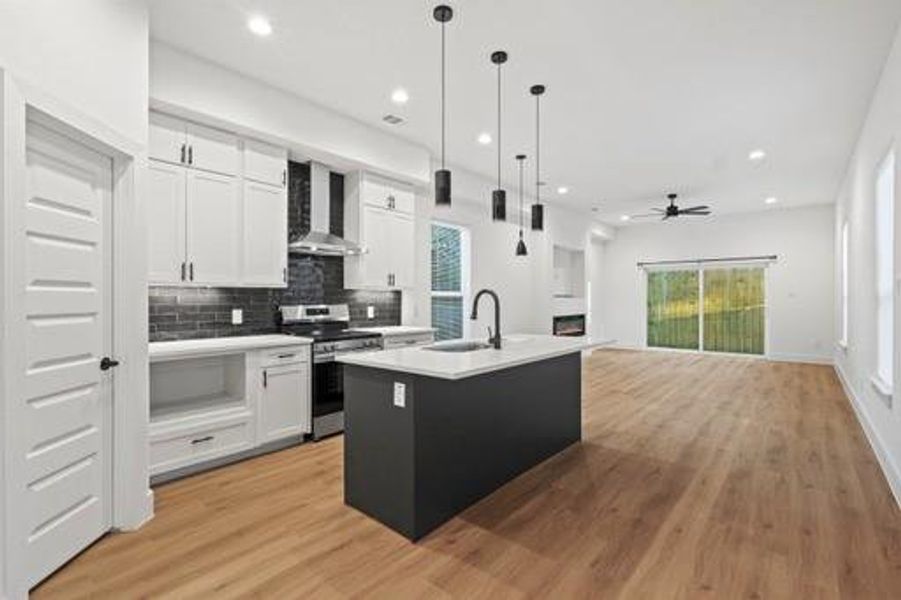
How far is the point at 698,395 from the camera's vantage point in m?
5.85

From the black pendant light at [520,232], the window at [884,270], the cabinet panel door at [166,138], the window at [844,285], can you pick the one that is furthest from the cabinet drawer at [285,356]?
the window at [844,285]

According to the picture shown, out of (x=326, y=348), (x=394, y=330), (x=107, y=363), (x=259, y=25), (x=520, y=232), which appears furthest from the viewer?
(x=520, y=232)

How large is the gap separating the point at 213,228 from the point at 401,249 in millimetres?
2006

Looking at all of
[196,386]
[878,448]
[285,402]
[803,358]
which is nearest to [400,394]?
[285,402]

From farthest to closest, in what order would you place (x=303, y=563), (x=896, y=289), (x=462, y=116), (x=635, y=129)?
(x=635, y=129) → (x=462, y=116) → (x=896, y=289) → (x=303, y=563)

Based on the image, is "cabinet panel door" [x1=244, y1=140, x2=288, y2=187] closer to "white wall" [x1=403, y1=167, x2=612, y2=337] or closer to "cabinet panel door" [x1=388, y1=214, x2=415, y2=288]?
"cabinet panel door" [x1=388, y1=214, x2=415, y2=288]

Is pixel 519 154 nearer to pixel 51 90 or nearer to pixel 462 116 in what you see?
pixel 462 116

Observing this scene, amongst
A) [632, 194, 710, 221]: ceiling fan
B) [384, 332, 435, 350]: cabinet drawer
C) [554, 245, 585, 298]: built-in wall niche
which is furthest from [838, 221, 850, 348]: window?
[384, 332, 435, 350]: cabinet drawer

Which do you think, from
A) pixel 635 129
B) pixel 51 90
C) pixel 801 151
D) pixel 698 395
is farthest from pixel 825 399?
pixel 51 90

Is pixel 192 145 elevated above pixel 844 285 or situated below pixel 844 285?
above

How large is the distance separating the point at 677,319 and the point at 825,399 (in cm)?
466

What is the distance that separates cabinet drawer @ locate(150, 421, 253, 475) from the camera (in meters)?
2.99

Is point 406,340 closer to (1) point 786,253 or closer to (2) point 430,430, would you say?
(2) point 430,430

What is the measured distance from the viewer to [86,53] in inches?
85.5
